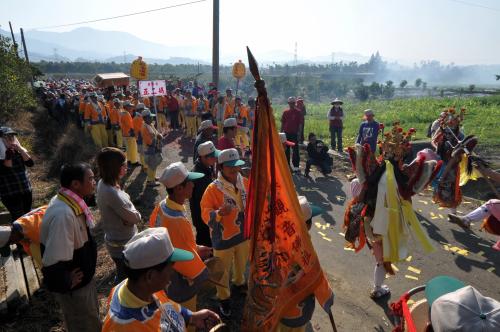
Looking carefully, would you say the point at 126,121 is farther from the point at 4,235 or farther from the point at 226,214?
the point at 4,235

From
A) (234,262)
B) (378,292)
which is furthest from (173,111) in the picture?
(378,292)

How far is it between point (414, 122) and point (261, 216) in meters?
26.1

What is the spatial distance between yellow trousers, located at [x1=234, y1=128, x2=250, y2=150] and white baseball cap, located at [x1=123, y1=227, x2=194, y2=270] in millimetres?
10325

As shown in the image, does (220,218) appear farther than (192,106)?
No

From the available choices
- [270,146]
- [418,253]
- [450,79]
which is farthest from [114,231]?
[450,79]

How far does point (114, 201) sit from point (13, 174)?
3419 mm

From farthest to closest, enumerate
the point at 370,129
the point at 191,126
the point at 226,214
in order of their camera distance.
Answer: the point at 191,126 → the point at 370,129 → the point at 226,214

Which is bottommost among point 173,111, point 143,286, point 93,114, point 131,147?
point 131,147

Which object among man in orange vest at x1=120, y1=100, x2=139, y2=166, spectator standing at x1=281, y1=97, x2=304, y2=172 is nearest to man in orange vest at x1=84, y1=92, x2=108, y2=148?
man in orange vest at x1=120, y1=100, x2=139, y2=166

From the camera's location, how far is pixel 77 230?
117 inches

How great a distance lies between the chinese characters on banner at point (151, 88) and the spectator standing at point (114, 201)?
999cm

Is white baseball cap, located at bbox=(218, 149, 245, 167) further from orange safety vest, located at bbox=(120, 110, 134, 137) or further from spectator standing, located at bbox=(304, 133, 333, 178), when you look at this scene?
orange safety vest, located at bbox=(120, 110, 134, 137)

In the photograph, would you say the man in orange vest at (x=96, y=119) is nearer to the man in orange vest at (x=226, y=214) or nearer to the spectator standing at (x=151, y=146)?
the spectator standing at (x=151, y=146)

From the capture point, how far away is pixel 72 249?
9.32 feet
